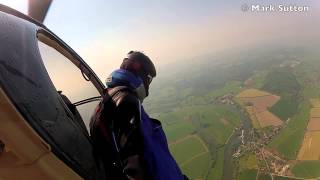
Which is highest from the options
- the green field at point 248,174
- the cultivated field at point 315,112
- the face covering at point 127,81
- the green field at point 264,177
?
the face covering at point 127,81

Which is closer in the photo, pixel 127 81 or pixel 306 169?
pixel 127 81

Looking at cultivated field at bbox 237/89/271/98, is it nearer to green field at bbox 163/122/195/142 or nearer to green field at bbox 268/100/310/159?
green field at bbox 268/100/310/159

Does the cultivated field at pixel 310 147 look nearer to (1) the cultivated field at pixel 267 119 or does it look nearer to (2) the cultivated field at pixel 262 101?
(1) the cultivated field at pixel 267 119

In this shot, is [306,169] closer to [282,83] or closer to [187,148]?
[187,148]

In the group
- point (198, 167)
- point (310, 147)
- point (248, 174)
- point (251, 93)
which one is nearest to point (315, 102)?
point (251, 93)

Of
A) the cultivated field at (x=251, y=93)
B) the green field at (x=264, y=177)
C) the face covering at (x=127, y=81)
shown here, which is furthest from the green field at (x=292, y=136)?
the face covering at (x=127, y=81)

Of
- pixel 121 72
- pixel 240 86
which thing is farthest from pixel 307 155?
pixel 121 72
